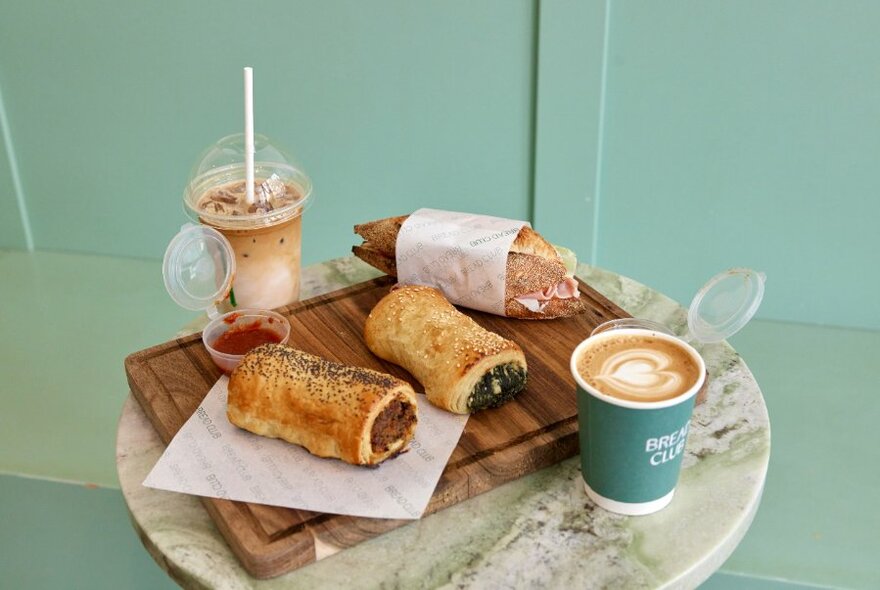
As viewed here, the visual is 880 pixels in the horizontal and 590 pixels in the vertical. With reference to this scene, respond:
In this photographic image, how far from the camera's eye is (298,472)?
3.97 ft

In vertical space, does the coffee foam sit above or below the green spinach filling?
above

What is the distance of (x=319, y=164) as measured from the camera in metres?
2.74

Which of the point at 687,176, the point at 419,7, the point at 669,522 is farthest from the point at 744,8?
the point at 669,522

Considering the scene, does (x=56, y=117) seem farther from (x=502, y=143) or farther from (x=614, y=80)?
(x=614, y=80)

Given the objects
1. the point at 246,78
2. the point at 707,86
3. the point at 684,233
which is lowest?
the point at 684,233

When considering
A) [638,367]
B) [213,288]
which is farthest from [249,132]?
[638,367]

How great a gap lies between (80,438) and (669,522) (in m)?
1.63

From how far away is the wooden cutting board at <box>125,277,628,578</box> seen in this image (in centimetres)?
113

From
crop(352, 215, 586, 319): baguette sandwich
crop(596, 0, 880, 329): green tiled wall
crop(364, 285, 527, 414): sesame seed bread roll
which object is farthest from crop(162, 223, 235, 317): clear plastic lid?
crop(596, 0, 880, 329): green tiled wall

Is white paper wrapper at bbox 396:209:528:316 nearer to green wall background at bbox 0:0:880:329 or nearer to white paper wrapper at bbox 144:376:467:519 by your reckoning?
white paper wrapper at bbox 144:376:467:519

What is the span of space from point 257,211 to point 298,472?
1.66ft

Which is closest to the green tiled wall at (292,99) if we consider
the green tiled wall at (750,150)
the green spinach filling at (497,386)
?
the green tiled wall at (750,150)

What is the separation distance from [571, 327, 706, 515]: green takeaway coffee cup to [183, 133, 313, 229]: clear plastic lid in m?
0.61

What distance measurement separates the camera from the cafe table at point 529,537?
43.9 inches
